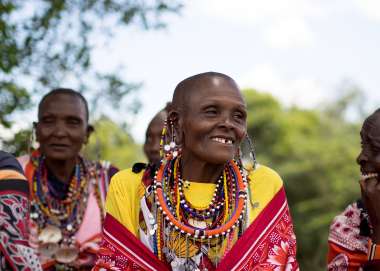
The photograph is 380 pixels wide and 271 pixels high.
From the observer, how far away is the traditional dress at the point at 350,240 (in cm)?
467

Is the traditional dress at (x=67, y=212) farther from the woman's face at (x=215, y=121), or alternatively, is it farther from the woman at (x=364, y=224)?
the woman's face at (x=215, y=121)

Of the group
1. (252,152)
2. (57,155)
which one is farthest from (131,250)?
(57,155)

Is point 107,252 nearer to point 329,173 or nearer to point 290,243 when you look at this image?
point 290,243

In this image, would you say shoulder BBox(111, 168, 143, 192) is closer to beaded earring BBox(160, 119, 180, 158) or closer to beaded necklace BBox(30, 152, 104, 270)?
beaded earring BBox(160, 119, 180, 158)

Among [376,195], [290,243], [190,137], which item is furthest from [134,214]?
[376,195]

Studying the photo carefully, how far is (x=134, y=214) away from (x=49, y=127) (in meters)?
2.42

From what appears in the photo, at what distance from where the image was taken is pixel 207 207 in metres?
4.00

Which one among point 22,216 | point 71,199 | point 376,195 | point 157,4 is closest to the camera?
point 22,216

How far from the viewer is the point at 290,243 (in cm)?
401

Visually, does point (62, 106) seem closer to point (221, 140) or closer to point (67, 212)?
point (67, 212)

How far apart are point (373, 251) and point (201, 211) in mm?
1284

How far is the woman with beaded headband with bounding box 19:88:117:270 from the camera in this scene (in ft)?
19.5

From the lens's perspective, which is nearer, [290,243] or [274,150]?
[290,243]

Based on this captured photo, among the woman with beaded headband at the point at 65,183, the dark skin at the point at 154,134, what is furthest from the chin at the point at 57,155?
the dark skin at the point at 154,134
